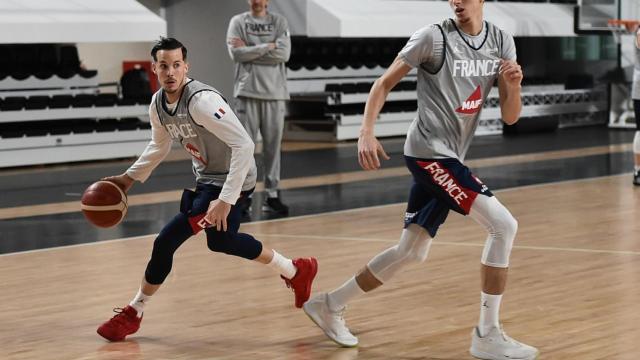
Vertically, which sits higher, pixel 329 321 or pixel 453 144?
pixel 453 144

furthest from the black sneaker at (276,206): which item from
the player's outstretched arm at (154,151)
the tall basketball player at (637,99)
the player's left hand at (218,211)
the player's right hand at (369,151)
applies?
the player's right hand at (369,151)

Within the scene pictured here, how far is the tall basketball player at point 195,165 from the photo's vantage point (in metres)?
6.00

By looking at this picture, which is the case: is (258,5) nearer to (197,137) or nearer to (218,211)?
(197,137)

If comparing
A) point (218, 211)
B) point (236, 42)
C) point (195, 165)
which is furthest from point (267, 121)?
point (218, 211)

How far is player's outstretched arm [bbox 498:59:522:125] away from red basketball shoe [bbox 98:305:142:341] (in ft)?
6.70

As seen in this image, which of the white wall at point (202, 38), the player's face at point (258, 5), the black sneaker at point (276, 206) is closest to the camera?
the player's face at point (258, 5)

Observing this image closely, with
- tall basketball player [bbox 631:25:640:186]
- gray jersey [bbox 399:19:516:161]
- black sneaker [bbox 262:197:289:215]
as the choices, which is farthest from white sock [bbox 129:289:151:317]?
tall basketball player [bbox 631:25:640:186]

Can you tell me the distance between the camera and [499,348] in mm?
5637

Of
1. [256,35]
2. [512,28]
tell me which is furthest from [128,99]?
[512,28]

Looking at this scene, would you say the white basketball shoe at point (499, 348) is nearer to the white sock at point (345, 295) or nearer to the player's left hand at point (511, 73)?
the white sock at point (345, 295)

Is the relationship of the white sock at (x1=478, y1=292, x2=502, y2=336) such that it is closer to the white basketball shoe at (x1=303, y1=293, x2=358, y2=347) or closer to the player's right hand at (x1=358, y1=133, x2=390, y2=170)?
the white basketball shoe at (x1=303, y1=293, x2=358, y2=347)

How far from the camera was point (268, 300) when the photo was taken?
720cm

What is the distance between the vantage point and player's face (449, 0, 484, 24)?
5.73 m

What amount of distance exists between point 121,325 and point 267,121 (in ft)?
17.0
